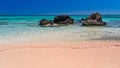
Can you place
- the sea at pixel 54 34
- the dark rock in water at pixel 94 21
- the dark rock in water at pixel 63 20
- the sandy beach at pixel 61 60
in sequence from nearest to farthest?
the sandy beach at pixel 61 60 < the sea at pixel 54 34 < the dark rock in water at pixel 94 21 < the dark rock in water at pixel 63 20

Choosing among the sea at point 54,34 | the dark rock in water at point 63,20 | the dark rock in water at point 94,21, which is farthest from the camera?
the dark rock in water at point 63,20

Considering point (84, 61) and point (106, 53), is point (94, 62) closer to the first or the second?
point (84, 61)

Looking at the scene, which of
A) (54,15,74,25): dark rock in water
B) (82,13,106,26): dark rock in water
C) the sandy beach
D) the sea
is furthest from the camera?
(54,15,74,25): dark rock in water

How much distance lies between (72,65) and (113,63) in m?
1.13

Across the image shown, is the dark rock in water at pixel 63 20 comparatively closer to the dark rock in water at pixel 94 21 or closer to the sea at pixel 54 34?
the dark rock in water at pixel 94 21

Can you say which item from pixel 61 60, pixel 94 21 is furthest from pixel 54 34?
pixel 94 21

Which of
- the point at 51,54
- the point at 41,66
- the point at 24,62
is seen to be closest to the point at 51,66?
the point at 41,66

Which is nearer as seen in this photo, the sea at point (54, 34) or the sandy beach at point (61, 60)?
the sandy beach at point (61, 60)

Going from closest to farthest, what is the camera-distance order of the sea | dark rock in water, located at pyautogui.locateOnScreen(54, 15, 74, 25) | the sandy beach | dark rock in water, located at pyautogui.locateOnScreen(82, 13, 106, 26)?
the sandy beach
the sea
dark rock in water, located at pyautogui.locateOnScreen(82, 13, 106, 26)
dark rock in water, located at pyautogui.locateOnScreen(54, 15, 74, 25)

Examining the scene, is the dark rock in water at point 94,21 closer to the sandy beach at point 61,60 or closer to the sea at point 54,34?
the sea at point 54,34

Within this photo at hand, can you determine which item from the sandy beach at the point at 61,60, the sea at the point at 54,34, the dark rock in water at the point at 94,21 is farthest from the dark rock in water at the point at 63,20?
the sandy beach at the point at 61,60

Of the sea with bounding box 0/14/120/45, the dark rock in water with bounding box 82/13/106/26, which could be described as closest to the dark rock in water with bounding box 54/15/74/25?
the dark rock in water with bounding box 82/13/106/26

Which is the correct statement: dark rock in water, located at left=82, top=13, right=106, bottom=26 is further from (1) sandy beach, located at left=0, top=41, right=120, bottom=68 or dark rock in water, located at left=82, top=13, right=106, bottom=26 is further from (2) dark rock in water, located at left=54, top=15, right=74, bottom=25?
(1) sandy beach, located at left=0, top=41, right=120, bottom=68

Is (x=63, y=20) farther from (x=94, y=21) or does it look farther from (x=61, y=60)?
(x=61, y=60)
